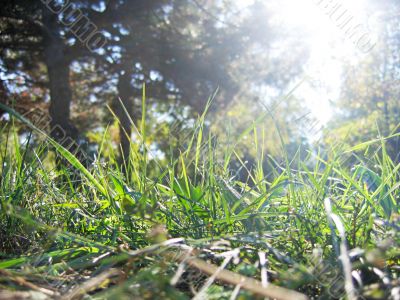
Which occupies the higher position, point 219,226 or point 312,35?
point 312,35

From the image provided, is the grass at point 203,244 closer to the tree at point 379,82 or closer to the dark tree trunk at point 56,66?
the dark tree trunk at point 56,66

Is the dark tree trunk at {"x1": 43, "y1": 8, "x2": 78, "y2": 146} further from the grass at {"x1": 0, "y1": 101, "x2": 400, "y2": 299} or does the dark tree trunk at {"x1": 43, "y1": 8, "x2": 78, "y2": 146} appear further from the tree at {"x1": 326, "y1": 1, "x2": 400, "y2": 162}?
the grass at {"x1": 0, "y1": 101, "x2": 400, "y2": 299}

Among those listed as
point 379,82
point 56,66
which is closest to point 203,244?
point 56,66

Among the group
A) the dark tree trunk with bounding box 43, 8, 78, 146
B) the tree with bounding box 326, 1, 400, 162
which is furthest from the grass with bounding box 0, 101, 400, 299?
the tree with bounding box 326, 1, 400, 162

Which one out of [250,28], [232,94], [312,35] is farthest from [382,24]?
[232,94]

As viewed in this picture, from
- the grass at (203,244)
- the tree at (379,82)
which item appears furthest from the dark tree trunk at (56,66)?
the grass at (203,244)

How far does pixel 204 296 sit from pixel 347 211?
48 centimetres

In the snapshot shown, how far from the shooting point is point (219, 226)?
877mm

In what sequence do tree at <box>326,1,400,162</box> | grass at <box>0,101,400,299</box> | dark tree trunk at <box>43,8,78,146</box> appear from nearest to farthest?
grass at <box>0,101,400,299</box>, dark tree trunk at <box>43,8,78,146</box>, tree at <box>326,1,400,162</box>

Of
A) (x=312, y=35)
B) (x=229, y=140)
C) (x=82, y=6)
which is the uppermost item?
(x=82, y=6)

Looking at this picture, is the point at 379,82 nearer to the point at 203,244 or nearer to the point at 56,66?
the point at 56,66

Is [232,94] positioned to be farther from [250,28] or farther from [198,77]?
[250,28]

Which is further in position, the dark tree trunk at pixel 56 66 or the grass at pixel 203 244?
the dark tree trunk at pixel 56 66

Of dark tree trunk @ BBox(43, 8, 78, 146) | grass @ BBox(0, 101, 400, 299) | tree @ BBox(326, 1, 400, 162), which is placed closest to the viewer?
grass @ BBox(0, 101, 400, 299)
